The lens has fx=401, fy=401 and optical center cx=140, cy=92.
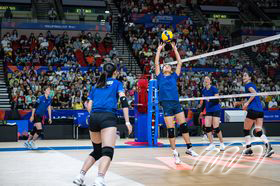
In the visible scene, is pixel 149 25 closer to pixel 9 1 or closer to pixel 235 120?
pixel 9 1

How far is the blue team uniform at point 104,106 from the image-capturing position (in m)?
5.45

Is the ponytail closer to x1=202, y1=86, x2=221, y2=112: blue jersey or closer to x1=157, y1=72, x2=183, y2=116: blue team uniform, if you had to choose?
x1=157, y1=72, x2=183, y2=116: blue team uniform

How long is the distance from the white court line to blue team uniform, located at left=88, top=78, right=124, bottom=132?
0.96 m

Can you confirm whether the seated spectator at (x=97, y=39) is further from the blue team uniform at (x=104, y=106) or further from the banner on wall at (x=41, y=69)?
the blue team uniform at (x=104, y=106)

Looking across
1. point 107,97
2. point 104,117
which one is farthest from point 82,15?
point 104,117

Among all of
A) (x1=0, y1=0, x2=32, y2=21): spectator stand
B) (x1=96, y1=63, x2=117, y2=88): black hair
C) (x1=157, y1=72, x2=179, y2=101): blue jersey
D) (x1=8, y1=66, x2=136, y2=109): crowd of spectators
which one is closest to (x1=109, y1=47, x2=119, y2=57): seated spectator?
(x1=8, y1=66, x2=136, y2=109): crowd of spectators

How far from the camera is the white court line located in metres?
5.88

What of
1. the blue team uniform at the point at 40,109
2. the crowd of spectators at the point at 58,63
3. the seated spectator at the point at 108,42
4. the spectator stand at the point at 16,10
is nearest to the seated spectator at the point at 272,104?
the crowd of spectators at the point at 58,63

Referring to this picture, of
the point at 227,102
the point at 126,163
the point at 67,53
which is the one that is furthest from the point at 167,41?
the point at 67,53

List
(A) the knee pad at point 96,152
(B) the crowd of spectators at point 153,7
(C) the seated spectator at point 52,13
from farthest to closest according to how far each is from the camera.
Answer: (B) the crowd of spectators at point 153,7 → (C) the seated spectator at point 52,13 → (A) the knee pad at point 96,152

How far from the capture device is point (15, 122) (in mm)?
15336

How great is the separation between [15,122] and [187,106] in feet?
24.0

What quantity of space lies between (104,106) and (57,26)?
19.7 m

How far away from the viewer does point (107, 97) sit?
5566 millimetres
